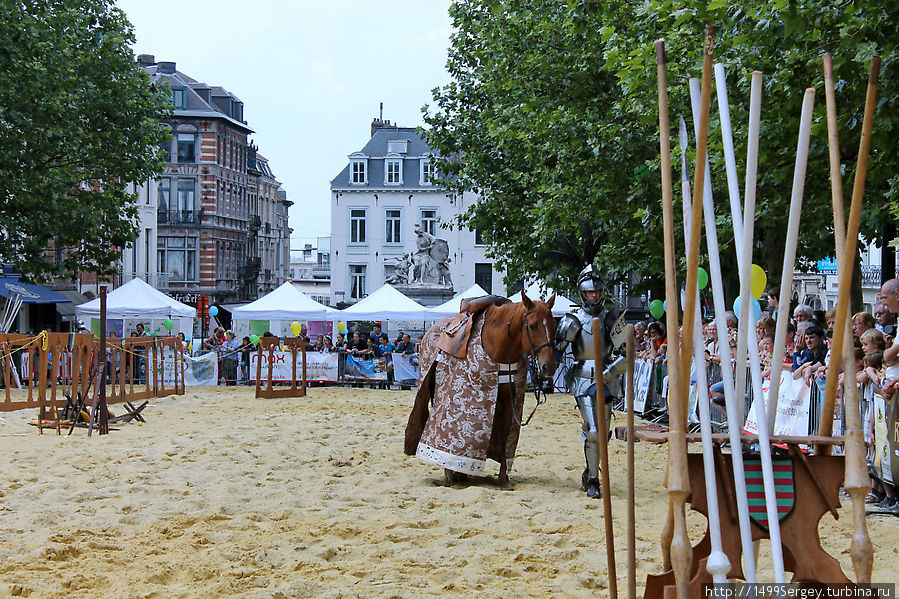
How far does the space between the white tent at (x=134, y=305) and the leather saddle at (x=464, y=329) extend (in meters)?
20.0

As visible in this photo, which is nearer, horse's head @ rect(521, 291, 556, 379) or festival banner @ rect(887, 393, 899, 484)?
festival banner @ rect(887, 393, 899, 484)

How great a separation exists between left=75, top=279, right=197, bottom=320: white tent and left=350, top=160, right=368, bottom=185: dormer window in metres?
32.1

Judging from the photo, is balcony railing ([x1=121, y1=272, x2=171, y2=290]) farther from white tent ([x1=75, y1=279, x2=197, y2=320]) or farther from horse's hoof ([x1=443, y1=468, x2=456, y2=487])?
horse's hoof ([x1=443, y1=468, x2=456, y2=487])

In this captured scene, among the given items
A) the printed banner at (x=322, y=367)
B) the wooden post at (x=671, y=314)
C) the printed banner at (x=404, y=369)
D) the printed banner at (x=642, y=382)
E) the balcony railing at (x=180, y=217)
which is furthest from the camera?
the balcony railing at (x=180, y=217)

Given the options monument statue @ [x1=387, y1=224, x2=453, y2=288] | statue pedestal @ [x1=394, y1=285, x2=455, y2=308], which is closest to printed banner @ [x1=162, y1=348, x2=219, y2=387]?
statue pedestal @ [x1=394, y1=285, x2=455, y2=308]

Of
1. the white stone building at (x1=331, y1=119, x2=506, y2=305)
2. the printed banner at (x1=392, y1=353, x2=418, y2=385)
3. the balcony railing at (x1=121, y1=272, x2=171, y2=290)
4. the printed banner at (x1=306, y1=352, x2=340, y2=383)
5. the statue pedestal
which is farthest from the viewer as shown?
the white stone building at (x1=331, y1=119, x2=506, y2=305)

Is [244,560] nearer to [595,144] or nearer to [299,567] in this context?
[299,567]

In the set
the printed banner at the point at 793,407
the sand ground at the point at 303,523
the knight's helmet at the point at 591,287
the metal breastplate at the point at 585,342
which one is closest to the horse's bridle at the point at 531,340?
the metal breastplate at the point at 585,342

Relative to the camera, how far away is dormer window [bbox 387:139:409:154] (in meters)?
62.8

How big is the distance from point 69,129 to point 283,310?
692 centimetres

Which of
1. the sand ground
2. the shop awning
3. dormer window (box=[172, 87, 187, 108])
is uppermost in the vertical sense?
dormer window (box=[172, 87, 187, 108])

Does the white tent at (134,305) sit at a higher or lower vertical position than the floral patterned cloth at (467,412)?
higher

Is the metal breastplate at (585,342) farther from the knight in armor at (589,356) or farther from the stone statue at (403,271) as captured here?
the stone statue at (403,271)

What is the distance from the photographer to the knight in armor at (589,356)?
10305mm
